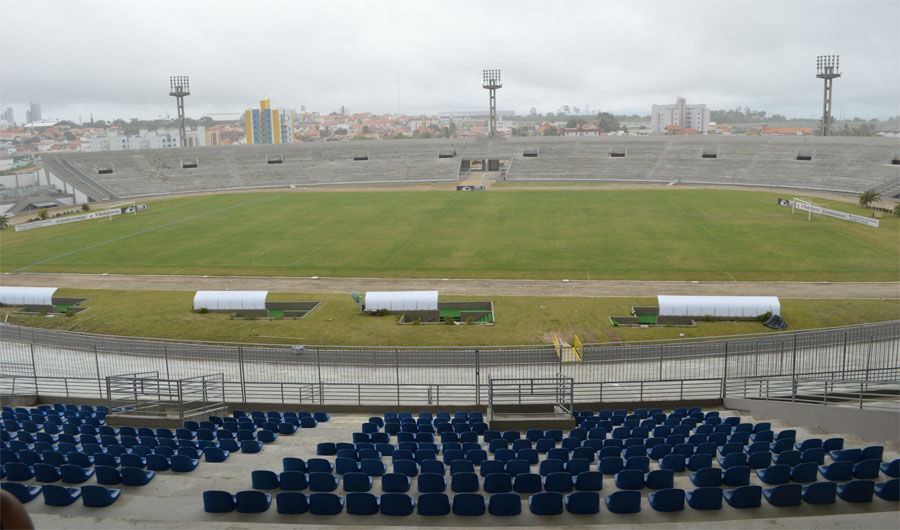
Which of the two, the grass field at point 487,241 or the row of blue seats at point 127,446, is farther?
the grass field at point 487,241

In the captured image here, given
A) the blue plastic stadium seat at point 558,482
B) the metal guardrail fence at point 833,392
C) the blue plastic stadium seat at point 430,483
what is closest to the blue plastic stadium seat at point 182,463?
the blue plastic stadium seat at point 430,483

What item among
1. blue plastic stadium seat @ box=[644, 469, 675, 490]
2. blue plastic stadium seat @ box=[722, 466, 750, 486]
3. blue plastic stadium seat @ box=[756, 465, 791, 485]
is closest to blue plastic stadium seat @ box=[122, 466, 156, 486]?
blue plastic stadium seat @ box=[644, 469, 675, 490]

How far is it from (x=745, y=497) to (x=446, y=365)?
1349cm

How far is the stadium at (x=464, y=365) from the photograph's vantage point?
1003 centimetres

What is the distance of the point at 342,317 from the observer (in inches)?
1196

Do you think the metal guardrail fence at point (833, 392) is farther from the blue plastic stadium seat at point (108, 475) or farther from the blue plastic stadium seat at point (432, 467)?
the blue plastic stadium seat at point (108, 475)

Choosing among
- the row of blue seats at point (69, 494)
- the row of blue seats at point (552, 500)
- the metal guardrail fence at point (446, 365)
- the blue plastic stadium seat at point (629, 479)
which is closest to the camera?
the row of blue seats at point (552, 500)

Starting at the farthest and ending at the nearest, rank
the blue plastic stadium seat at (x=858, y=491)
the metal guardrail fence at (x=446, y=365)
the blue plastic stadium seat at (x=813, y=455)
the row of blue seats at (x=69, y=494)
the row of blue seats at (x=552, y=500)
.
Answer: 1. the metal guardrail fence at (x=446, y=365)
2. the blue plastic stadium seat at (x=813, y=455)
3. the row of blue seats at (x=69, y=494)
4. the row of blue seats at (x=552, y=500)
5. the blue plastic stadium seat at (x=858, y=491)

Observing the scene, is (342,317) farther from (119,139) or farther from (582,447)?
(119,139)

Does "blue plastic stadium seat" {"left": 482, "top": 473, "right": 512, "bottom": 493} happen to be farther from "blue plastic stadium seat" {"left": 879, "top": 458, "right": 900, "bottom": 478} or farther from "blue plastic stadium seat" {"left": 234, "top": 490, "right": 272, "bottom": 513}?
"blue plastic stadium seat" {"left": 879, "top": 458, "right": 900, "bottom": 478}

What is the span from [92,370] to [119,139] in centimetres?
19946

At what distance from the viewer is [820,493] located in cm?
930

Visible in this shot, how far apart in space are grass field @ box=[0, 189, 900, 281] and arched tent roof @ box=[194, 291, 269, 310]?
23.3 feet

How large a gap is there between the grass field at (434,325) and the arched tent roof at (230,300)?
64 cm
